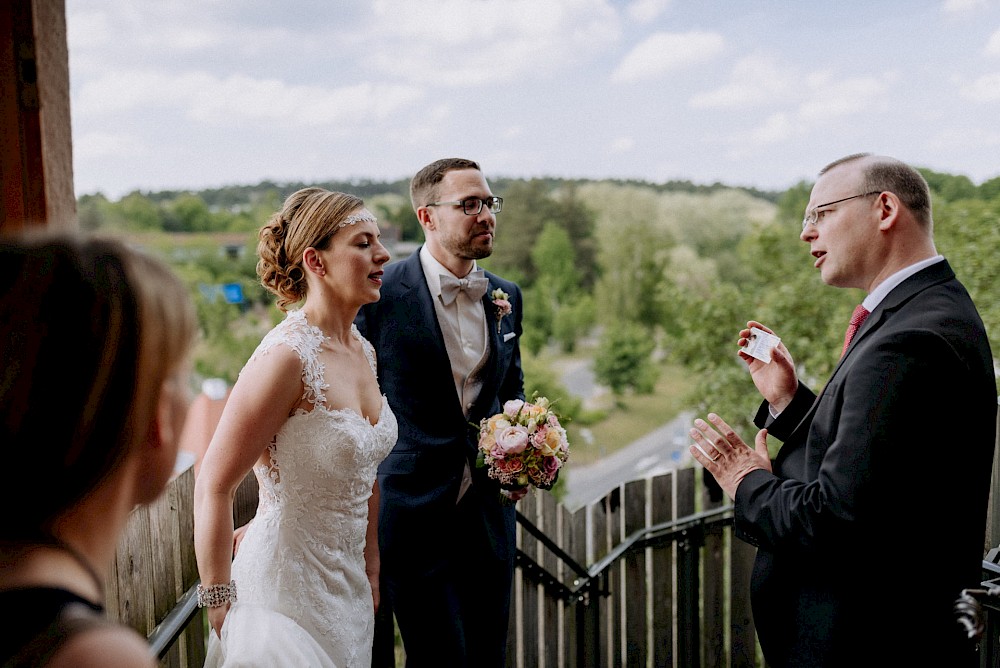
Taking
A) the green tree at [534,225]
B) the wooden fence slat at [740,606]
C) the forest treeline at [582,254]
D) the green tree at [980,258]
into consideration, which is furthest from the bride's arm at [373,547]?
the green tree at [534,225]

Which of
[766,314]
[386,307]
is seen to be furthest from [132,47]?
[386,307]

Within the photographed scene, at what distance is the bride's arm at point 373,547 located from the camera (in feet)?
8.10

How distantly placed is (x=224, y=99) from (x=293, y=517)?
1670 inches

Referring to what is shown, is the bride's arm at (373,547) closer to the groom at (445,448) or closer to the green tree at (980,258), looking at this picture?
the groom at (445,448)

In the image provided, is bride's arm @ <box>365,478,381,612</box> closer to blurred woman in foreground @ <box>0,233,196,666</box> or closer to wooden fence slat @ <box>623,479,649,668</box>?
wooden fence slat @ <box>623,479,649,668</box>

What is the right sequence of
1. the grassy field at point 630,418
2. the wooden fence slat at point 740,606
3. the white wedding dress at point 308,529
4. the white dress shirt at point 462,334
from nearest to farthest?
1. the white wedding dress at point 308,529
2. the white dress shirt at point 462,334
3. the wooden fence slat at point 740,606
4. the grassy field at point 630,418

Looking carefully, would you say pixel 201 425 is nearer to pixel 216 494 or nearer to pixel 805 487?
pixel 216 494

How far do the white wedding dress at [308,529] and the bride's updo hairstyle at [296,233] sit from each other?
20 centimetres

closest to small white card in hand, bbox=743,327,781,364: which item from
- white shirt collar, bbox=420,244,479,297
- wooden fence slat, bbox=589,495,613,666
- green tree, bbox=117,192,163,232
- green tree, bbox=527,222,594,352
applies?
white shirt collar, bbox=420,244,479,297

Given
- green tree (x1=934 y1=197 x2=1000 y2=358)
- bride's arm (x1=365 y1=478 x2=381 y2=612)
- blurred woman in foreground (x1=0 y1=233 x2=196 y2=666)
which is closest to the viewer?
blurred woman in foreground (x1=0 y1=233 x2=196 y2=666)

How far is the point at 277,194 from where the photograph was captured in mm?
23438

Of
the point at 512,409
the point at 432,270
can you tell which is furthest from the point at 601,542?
the point at 432,270

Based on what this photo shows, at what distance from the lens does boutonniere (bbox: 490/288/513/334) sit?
2.85 meters

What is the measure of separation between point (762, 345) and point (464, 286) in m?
1.08
